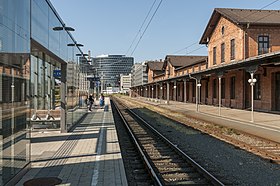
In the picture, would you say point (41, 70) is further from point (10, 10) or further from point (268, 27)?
point (268, 27)

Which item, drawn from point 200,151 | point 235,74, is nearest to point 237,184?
point 200,151

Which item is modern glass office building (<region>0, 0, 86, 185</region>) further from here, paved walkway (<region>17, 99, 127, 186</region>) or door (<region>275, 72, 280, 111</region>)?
door (<region>275, 72, 280, 111</region>)

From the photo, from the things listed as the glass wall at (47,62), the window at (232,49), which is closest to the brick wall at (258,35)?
the window at (232,49)

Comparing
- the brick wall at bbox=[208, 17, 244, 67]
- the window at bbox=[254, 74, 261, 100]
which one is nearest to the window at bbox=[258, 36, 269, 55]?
the brick wall at bbox=[208, 17, 244, 67]

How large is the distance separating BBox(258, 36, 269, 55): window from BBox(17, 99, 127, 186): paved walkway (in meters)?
24.7

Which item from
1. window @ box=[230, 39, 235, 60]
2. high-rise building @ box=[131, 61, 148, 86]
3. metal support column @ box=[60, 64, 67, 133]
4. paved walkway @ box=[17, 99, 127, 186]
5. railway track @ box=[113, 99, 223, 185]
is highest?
high-rise building @ box=[131, 61, 148, 86]

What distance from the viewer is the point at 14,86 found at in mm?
6137

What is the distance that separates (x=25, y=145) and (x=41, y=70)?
27.0 feet

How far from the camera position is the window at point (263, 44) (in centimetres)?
3238

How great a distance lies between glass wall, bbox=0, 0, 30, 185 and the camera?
214 inches

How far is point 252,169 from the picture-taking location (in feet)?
25.7

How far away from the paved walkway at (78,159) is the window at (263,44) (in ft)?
80.9

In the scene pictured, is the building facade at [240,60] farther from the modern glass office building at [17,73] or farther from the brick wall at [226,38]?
the modern glass office building at [17,73]

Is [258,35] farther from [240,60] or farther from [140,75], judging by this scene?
[140,75]
